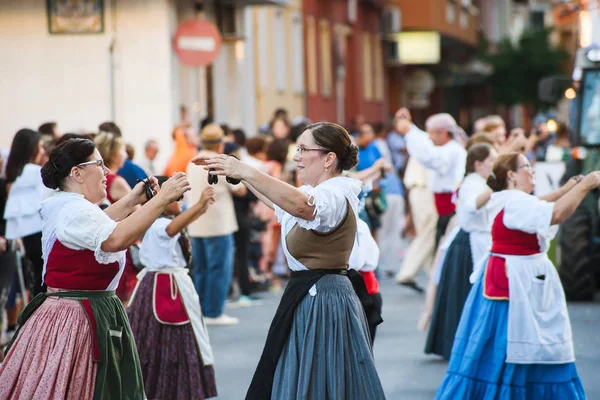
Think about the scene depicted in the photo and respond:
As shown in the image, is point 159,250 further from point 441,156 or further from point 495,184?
point 441,156

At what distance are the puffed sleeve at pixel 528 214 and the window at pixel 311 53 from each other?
2566 centimetres

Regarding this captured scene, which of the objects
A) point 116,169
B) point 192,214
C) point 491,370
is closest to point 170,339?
point 192,214

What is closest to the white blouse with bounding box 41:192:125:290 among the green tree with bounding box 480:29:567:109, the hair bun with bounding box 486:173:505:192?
the hair bun with bounding box 486:173:505:192

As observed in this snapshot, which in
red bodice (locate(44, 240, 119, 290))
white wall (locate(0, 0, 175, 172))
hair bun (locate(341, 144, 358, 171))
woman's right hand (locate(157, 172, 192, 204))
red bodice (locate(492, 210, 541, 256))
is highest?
white wall (locate(0, 0, 175, 172))

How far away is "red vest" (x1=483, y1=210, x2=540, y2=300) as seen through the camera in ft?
28.4

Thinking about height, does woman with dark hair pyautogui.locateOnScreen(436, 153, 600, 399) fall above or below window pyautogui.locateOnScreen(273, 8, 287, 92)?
below

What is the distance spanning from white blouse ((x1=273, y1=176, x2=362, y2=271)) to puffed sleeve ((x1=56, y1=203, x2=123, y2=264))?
0.82 m

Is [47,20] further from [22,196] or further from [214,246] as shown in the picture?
[22,196]

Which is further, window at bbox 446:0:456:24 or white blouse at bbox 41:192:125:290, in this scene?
window at bbox 446:0:456:24

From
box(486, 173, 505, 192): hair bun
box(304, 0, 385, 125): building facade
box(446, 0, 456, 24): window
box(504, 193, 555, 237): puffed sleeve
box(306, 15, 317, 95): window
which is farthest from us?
box(446, 0, 456, 24): window

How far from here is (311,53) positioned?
114 feet

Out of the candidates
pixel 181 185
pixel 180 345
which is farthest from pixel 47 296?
pixel 180 345

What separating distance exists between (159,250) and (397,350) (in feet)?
12.4

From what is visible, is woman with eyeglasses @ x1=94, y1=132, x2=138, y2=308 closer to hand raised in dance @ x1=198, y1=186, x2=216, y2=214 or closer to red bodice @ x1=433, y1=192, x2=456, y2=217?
hand raised in dance @ x1=198, y1=186, x2=216, y2=214
